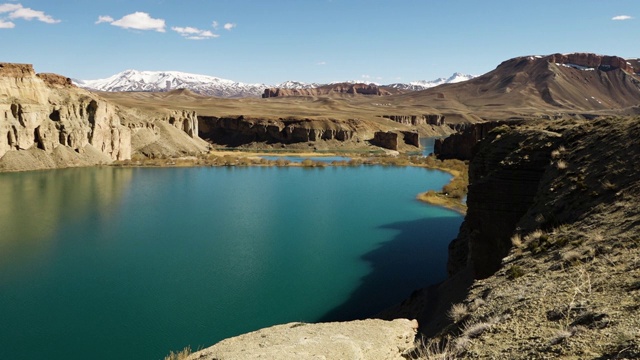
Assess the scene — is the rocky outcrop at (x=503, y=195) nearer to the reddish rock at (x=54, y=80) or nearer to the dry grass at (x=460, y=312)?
the dry grass at (x=460, y=312)

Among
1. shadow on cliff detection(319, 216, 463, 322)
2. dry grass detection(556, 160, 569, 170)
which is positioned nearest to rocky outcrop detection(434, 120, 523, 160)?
shadow on cliff detection(319, 216, 463, 322)

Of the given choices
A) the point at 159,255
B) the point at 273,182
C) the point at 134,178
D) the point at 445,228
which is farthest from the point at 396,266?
the point at 134,178

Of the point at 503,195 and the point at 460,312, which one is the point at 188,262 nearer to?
the point at 503,195

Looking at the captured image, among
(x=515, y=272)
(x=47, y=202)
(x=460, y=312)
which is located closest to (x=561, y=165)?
(x=515, y=272)

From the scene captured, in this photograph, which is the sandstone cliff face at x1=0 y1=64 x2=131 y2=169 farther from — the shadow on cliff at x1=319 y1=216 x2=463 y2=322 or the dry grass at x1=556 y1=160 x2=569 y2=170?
the dry grass at x1=556 y1=160 x2=569 y2=170

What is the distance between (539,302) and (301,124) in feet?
410

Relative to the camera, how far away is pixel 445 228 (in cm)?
3981

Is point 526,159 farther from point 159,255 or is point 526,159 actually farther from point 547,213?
point 159,255

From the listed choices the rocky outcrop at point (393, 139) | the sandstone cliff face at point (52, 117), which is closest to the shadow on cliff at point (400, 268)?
the sandstone cliff face at point (52, 117)

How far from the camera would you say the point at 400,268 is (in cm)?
2841

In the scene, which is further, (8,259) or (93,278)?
(8,259)

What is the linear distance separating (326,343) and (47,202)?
44892 millimetres

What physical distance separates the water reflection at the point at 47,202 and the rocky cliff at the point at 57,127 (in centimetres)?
488

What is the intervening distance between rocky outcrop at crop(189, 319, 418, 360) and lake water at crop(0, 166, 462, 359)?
491cm
